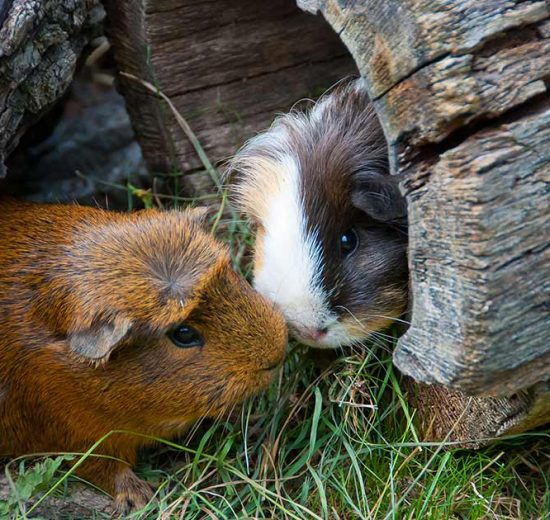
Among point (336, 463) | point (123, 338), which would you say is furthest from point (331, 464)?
point (123, 338)

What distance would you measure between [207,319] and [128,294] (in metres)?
0.23

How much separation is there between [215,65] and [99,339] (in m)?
1.29

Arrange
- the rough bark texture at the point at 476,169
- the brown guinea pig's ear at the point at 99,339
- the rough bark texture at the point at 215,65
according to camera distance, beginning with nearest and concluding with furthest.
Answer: the rough bark texture at the point at 476,169 → the brown guinea pig's ear at the point at 99,339 → the rough bark texture at the point at 215,65

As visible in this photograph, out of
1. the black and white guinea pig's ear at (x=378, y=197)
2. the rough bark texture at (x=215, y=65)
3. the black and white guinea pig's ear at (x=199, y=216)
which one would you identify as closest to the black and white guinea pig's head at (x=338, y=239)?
the black and white guinea pig's ear at (x=378, y=197)

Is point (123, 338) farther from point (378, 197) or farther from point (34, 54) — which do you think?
point (34, 54)

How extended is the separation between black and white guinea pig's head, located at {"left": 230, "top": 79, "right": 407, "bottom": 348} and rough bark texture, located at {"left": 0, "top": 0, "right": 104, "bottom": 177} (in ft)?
2.71

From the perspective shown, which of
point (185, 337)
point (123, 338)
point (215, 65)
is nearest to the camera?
point (123, 338)

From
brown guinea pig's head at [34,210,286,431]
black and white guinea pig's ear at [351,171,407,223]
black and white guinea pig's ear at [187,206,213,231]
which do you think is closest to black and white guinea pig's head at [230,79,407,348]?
black and white guinea pig's ear at [351,171,407,223]

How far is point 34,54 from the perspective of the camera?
2369mm

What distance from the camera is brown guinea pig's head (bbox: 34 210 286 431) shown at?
211 cm

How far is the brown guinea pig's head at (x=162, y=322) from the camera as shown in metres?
2.11

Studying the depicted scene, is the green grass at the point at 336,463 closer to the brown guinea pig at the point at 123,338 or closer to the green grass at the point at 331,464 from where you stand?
the green grass at the point at 331,464

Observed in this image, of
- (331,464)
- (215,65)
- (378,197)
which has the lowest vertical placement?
(331,464)

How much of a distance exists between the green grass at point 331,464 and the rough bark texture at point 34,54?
1.09 metres
